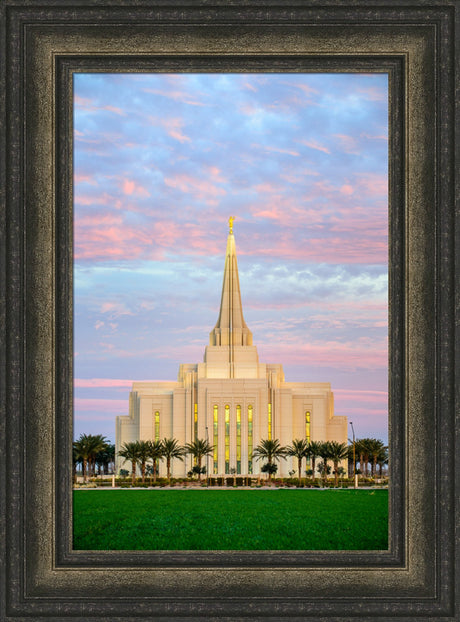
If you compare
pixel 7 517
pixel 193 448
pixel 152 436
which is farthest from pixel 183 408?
pixel 7 517

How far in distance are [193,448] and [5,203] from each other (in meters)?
42.2

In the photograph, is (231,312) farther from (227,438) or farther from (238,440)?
(238,440)

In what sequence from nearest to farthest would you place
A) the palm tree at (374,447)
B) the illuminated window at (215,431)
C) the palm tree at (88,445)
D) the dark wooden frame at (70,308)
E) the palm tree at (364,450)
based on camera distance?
1. the dark wooden frame at (70,308)
2. the palm tree at (88,445)
3. the palm tree at (374,447)
4. the palm tree at (364,450)
5. the illuminated window at (215,431)

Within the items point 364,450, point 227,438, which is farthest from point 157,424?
point 364,450

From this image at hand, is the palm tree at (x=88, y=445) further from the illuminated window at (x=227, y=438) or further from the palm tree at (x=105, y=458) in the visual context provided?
the illuminated window at (x=227, y=438)

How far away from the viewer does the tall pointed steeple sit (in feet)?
203

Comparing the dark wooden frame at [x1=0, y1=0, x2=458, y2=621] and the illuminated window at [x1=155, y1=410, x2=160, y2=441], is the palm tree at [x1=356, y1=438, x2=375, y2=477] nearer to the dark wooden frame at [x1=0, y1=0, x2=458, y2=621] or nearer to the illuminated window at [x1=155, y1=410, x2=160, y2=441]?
the illuminated window at [x1=155, y1=410, x2=160, y2=441]

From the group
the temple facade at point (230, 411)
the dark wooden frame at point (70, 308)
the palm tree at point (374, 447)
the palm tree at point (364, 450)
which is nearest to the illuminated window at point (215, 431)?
the temple facade at point (230, 411)

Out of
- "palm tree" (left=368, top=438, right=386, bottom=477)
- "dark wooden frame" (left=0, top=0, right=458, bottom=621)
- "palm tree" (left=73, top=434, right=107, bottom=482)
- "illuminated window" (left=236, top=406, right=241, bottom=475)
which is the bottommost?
"illuminated window" (left=236, top=406, right=241, bottom=475)

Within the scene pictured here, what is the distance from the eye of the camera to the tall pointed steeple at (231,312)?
61781mm

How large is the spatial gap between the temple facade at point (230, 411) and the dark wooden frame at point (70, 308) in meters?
49.9

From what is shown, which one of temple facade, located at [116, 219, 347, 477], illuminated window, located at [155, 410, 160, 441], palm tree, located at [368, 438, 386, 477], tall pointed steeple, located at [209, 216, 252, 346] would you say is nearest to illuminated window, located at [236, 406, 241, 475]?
temple facade, located at [116, 219, 347, 477]

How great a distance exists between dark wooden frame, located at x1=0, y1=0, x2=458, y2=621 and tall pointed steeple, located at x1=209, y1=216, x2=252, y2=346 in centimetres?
5558

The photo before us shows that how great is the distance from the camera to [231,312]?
62.1 meters
